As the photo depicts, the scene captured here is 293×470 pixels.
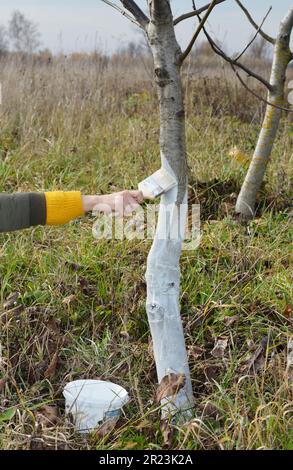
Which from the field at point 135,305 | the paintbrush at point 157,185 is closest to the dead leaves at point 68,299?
the field at point 135,305

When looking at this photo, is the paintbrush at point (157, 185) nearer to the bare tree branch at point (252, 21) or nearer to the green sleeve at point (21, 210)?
the green sleeve at point (21, 210)

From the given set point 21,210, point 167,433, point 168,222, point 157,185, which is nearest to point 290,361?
point 167,433

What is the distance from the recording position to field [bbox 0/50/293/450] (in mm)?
2061

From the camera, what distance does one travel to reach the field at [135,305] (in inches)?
81.1

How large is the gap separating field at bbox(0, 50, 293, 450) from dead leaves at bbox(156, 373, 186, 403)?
0.26 feet

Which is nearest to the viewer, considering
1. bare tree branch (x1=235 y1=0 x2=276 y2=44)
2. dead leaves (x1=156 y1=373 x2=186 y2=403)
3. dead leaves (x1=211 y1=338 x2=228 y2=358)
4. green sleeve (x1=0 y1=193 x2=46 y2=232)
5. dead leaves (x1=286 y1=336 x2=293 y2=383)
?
green sleeve (x1=0 y1=193 x2=46 y2=232)

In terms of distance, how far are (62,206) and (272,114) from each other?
1.94 meters

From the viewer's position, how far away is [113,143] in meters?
5.14

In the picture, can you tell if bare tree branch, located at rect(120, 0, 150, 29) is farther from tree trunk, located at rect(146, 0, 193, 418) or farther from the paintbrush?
the paintbrush

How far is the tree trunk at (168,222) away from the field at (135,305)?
0.14 m

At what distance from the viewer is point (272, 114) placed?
3.52 meters

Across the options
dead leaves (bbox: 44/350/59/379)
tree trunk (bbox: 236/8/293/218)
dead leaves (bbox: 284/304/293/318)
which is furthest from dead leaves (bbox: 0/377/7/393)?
tree trunk (bbox: 236/8/293/218)


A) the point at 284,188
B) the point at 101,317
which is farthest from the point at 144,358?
the point at 284,188
